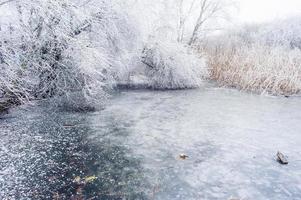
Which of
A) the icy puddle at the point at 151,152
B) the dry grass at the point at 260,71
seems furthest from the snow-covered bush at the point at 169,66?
the icy puddle at the point at 151,152

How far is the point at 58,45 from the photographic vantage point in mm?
8219

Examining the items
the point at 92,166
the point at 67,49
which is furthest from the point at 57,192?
the point at 67,49

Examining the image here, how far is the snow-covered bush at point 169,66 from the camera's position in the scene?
10.8 m

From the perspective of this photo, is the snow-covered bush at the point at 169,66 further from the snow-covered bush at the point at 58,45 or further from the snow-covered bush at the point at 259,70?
the snow-covered bush at the point at 58,45

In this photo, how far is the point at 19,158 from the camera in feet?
18.1

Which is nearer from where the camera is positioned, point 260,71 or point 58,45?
point 58,45

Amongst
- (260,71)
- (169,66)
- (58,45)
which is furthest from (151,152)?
(260,71)

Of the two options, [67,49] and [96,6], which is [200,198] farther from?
[96,6]

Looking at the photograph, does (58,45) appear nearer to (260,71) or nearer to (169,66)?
(169,66)

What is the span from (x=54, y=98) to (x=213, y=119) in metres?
3.51

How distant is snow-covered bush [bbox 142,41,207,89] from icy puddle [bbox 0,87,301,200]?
1.96 meters

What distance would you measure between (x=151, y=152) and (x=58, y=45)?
3573 millimetres

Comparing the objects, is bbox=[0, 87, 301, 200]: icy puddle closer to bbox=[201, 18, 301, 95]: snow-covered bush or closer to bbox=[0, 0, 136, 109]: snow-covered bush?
bbox=[0, 0, 136, 109]: snow-covered bush

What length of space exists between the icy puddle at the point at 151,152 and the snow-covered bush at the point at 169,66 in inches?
77.2
